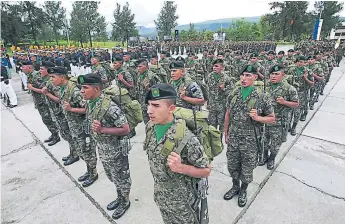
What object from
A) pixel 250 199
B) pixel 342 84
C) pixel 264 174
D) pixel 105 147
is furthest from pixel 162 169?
pixel 342 84

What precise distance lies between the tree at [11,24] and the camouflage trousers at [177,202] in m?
48.1

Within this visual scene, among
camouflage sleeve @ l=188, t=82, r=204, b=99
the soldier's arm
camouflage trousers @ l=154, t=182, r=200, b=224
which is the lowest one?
camouflage trousers @ l=154, t=182, r=200, b=224

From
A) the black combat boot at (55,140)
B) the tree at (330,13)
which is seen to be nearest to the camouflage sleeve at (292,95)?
the black combat boot at (55,140)

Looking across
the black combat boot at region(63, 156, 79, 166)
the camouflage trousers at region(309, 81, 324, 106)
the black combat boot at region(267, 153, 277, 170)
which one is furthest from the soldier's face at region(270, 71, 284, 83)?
the black combat boot at region(63, 156, 79, 166)

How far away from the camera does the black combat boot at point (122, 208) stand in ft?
10.9

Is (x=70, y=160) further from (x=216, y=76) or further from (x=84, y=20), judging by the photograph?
(x=84, y=20)

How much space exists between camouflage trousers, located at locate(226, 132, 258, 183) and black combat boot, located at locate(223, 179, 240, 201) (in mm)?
240

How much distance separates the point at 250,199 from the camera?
11.9 ft

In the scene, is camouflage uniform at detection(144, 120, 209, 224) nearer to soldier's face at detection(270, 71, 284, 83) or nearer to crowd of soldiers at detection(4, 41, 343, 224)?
crowd of soldiers at detection(4, 41, 343, 224)

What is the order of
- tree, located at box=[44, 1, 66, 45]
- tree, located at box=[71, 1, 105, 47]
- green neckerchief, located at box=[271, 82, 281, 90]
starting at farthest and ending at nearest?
tree, located at box=[44, 1, 66, 45], tree, located at box=[71, 1, 105, 47], green neckerchief, located at box=[271, 82, 281, 90]

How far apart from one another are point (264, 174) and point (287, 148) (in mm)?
1470

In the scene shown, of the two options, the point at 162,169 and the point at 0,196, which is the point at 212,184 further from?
the point at 0,196

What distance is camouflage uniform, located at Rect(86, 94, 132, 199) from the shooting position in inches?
117

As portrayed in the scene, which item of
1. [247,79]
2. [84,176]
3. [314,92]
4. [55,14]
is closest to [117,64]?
[84,176]
